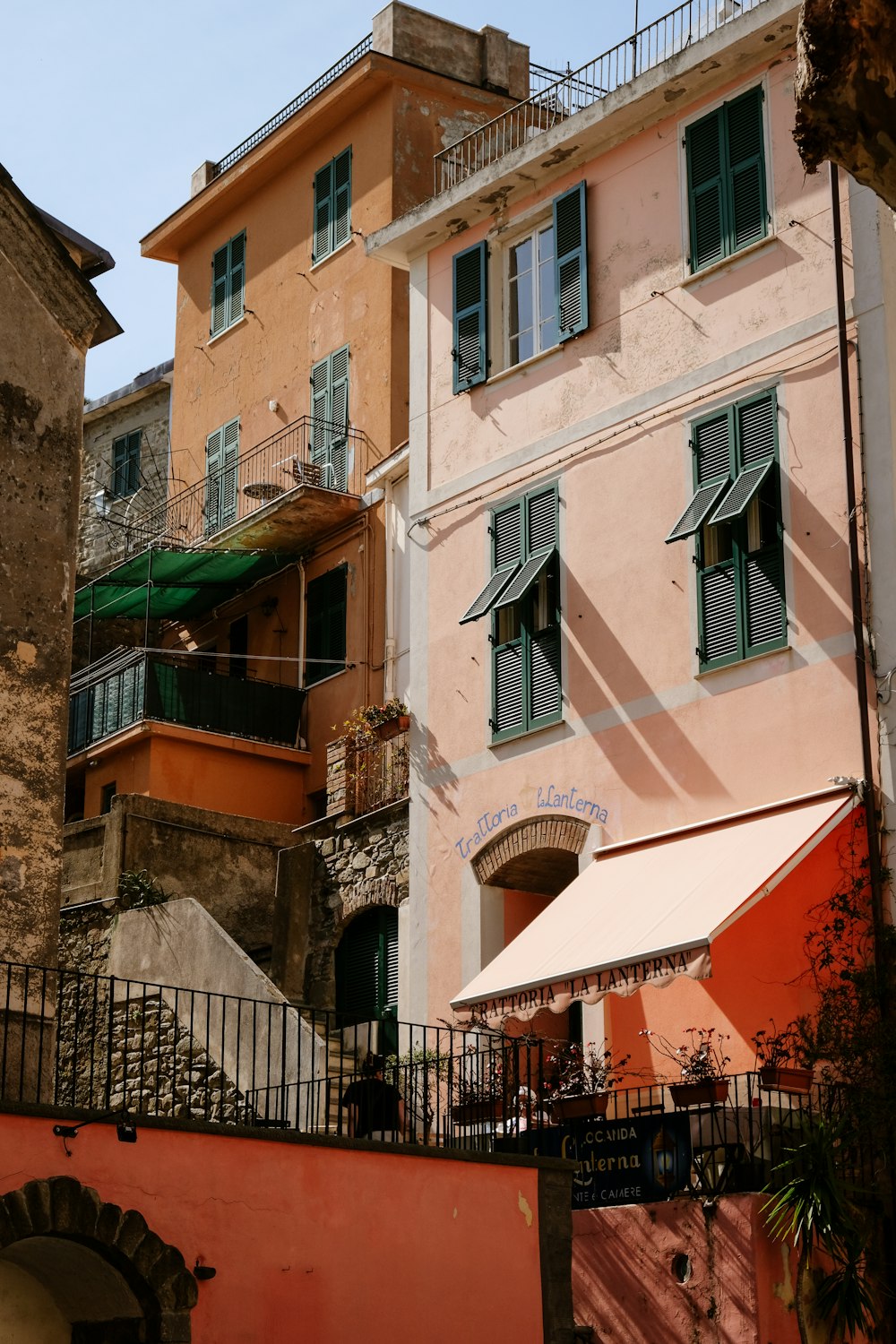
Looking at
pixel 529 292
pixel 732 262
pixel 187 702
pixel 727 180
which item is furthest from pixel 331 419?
pixel 732 262

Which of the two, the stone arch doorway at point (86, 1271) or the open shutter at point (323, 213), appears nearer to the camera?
the stone arch doorway at point (86, 1271)

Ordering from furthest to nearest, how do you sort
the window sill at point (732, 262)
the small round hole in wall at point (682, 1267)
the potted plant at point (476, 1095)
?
the window sill at point (732, 262) → the potted plant at point (476, 1095) → the small round hole in wall at point (682, 1267)

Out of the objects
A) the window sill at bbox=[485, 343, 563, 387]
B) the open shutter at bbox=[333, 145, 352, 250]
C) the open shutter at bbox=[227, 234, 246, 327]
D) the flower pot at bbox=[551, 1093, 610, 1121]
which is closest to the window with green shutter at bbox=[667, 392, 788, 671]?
the window sill at bbox=[485, 343, 563, 387]

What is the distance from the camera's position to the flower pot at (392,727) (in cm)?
2092

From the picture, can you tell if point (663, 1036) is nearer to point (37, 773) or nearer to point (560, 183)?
point (37, 773)

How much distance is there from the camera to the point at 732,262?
664 inches

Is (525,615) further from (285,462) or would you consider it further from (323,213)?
(323,213)

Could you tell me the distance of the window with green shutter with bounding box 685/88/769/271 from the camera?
1684cm

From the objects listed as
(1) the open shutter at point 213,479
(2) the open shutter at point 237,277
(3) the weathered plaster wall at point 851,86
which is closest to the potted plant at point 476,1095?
(3) the weathered plaster wall at point 851,86

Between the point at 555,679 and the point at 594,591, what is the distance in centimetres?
94

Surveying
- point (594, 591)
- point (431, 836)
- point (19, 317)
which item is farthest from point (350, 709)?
point (19, 317)

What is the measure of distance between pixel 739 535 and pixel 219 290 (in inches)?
622

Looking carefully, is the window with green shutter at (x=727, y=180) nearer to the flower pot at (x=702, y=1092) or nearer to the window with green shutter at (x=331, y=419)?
the flower pot at (x=702, y=1092)

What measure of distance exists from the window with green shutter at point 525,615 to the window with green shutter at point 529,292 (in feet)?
5.73
